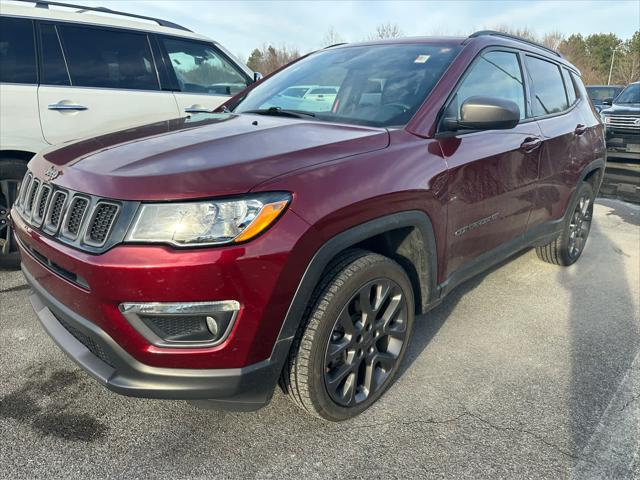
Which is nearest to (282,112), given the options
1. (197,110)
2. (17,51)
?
(197,110)

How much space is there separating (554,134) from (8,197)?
413 centimetres

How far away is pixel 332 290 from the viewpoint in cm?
198

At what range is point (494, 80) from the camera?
3.02 metres

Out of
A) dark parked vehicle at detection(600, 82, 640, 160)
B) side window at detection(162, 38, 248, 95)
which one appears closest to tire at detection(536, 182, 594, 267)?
side window at detection(162, 38, 248, 95)

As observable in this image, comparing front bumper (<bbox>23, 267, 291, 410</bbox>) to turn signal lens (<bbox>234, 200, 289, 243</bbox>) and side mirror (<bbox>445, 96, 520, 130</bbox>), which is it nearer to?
turn signal lens (<bbox>234, 200, 289, 243</bbox>)

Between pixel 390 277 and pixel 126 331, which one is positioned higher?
pixel 390 277

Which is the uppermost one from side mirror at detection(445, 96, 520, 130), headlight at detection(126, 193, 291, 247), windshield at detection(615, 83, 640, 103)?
windshield at detection(615, 83, 640, 103)

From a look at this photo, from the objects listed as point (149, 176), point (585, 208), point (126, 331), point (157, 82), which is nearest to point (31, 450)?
point (126, 331)

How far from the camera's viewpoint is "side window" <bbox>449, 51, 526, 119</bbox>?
271 cm

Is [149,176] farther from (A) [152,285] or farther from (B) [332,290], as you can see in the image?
(B) [332,290]

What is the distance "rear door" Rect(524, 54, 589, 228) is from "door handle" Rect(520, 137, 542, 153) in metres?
0.09

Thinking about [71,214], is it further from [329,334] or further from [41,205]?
A: [329,334]

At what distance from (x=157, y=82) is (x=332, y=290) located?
3.43m

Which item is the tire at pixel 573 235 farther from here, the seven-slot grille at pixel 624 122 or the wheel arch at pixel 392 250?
the seven-slot grille at pixel 624 122
